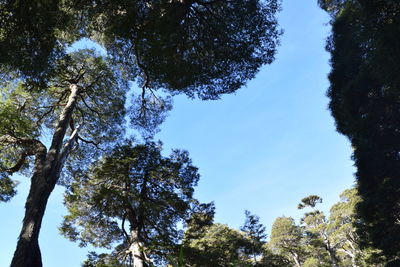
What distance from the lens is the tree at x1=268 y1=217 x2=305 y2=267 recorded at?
104 feet

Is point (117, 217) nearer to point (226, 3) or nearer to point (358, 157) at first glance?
point (226, 3)

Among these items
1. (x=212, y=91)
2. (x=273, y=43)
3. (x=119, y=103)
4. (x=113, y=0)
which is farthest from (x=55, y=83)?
(x=273, y=43)

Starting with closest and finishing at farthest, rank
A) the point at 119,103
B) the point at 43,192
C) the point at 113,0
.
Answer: the point at 43,192 < the point at 113,0 < the point at 119,103

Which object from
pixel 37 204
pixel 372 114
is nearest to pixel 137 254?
pixel 37 204

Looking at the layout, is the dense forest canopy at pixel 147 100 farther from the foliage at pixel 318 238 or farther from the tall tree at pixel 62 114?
the foliage at pixel 318 238

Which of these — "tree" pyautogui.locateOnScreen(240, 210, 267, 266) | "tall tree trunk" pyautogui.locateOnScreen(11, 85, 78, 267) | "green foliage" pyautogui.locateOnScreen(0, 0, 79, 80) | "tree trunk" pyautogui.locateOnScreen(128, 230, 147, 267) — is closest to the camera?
"tall tree trunk" pyautogui.locateOnScreen(11, 85, 78, 267)

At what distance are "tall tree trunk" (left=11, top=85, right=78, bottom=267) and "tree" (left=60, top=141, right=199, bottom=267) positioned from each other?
2.75m

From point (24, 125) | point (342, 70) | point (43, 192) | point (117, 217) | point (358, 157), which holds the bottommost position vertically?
point (43, 192)

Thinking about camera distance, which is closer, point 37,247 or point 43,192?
point 37,247

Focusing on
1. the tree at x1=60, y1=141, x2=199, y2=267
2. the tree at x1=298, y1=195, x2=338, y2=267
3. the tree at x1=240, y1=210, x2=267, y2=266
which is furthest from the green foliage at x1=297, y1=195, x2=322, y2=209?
the tree at x1=60, y1=141, x2=199, y2=267

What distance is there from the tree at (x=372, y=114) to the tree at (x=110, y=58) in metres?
3.85

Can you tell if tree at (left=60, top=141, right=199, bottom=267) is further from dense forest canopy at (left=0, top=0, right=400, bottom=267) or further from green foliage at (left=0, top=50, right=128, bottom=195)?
green foliage at (left=0, top=50, right=128, bottom=195)

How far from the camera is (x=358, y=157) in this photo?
39.5ft

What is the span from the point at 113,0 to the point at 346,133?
12.5 m
